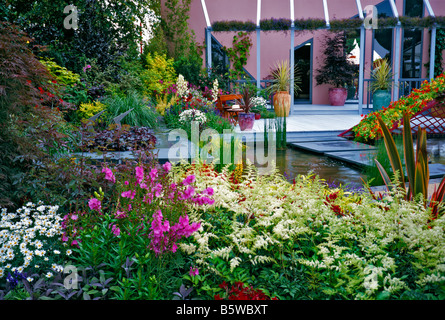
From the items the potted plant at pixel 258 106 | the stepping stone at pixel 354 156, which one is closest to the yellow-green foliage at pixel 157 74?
the potted plant at pixel 258 106

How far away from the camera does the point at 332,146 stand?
6965mm

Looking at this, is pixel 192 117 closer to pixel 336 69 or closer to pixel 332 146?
pixel 332 146

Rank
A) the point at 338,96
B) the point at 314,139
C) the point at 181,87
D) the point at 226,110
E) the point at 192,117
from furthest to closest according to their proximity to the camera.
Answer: the point at 338,96
the point at 226,110
the point at 181,87
the point at 314,139
the point at 192,117

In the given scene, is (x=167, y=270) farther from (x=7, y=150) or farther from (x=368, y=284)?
(x=7, y=150)

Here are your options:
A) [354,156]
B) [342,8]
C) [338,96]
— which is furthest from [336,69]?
[354,156]

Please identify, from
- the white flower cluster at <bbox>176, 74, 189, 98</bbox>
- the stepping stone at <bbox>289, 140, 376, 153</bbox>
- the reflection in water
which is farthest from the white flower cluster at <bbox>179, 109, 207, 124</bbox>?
the stepping stone at <bbox>289, 140, 376, 153</bbox>

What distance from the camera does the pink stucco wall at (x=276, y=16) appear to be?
531 inches

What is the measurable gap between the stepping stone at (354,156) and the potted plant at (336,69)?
7567mm

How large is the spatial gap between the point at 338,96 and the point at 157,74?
6.59m

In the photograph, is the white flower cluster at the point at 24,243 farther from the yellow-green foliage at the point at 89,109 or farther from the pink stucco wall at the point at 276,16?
the pink stucco wall at the point at 276,16

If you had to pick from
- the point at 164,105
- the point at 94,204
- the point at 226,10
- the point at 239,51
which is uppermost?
the point at 226,10
